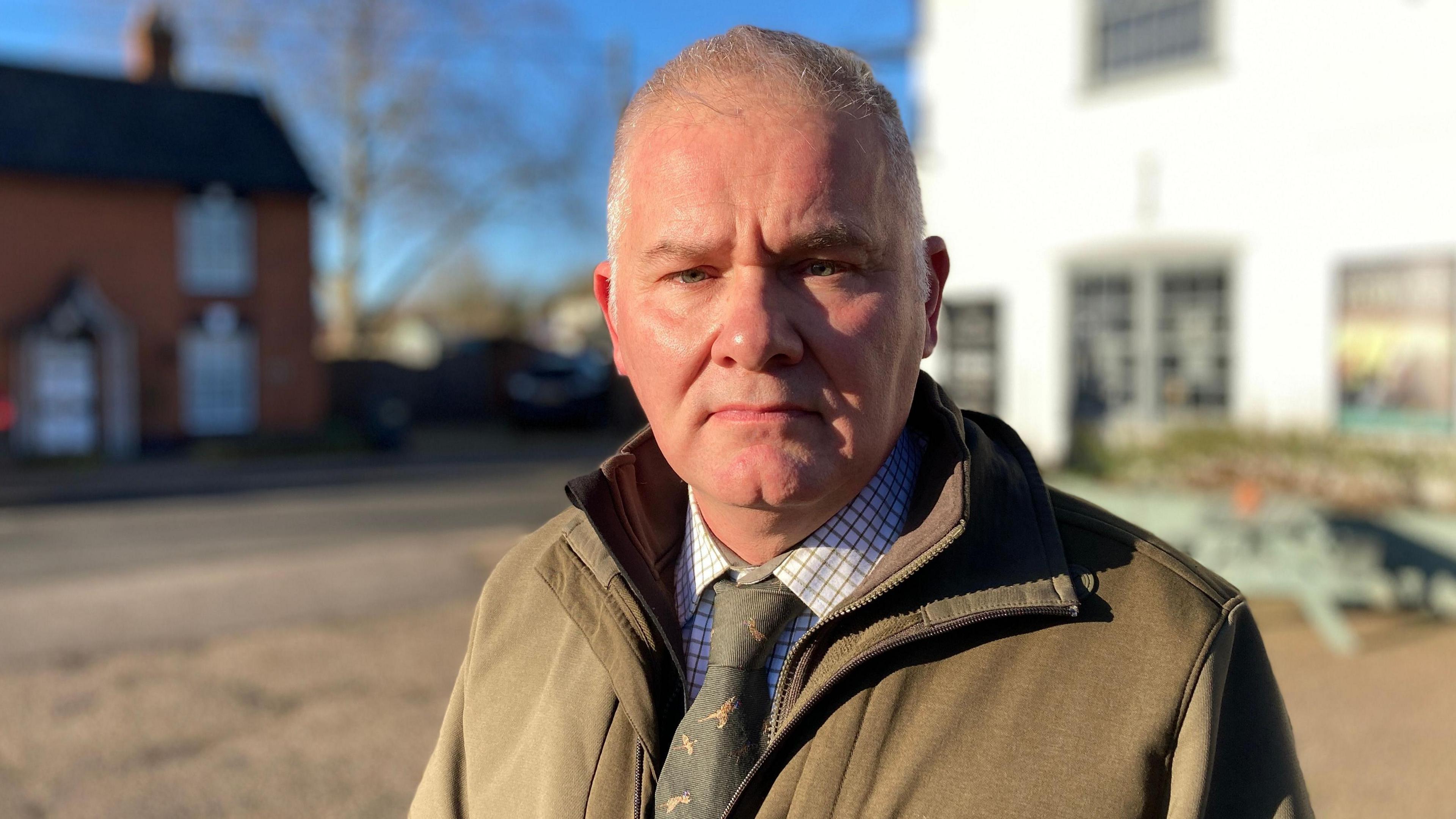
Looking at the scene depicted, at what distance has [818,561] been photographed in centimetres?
156

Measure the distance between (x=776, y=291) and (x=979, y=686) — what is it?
567 mm

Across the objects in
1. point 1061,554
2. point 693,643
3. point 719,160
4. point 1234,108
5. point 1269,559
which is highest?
point 1234,108

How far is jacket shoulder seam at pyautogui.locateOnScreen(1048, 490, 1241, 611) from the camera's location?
1.43 m

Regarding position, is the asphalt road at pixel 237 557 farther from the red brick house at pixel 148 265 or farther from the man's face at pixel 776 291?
the man's face at pixel 776 291

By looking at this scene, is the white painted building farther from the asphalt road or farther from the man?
the man

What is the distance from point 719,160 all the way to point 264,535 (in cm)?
1097

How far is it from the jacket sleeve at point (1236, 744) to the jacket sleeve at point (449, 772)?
107cm

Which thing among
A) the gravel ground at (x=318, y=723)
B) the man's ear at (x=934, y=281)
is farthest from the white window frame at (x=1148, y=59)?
the man's ear at (x=934, y=281)

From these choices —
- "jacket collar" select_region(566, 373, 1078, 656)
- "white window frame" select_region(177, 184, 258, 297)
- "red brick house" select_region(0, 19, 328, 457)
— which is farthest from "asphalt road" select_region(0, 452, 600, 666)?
"white window frame" select_region(177, 184, 258, 297)

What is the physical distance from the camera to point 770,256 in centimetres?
147

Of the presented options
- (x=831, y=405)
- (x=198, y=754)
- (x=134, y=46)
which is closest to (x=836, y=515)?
(x=831, y=405)

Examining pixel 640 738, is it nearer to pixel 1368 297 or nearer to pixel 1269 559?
pixel 1269 559

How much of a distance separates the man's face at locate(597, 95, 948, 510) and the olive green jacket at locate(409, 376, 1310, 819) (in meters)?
0.17

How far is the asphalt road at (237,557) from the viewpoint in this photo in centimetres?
750
